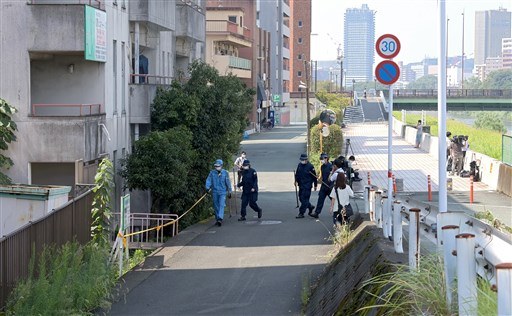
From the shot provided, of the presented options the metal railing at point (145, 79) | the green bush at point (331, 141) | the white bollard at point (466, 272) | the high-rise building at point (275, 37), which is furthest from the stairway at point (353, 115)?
the white bollard at point (466, 272)

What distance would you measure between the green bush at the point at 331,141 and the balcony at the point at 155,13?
16.1 metres

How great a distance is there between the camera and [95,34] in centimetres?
2395

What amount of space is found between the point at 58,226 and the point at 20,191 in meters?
2.60

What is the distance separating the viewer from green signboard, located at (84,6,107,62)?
76.0 ft

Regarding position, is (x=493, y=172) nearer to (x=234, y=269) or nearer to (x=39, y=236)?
(x=234, y=269)

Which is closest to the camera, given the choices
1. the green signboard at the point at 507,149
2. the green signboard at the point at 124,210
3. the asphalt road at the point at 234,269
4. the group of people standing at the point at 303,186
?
the asphalt road at the point at 234,269

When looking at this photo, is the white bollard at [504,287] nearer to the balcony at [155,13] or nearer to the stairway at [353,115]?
the balcony at [155,13]

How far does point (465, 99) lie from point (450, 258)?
113011mm

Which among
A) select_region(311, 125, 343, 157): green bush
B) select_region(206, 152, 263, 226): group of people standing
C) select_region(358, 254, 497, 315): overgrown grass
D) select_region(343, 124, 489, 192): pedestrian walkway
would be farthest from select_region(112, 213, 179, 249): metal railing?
select_region(311, 125, 343, 157): green bush

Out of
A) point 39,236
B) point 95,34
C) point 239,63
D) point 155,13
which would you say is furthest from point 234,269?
point 239,63

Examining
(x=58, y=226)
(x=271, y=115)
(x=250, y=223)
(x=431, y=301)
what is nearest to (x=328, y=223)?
(x=250, y=223)

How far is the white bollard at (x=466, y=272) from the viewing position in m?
5.99

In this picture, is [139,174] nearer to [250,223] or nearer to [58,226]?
[250,223]

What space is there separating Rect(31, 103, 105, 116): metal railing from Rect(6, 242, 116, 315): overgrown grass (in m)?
9.83
